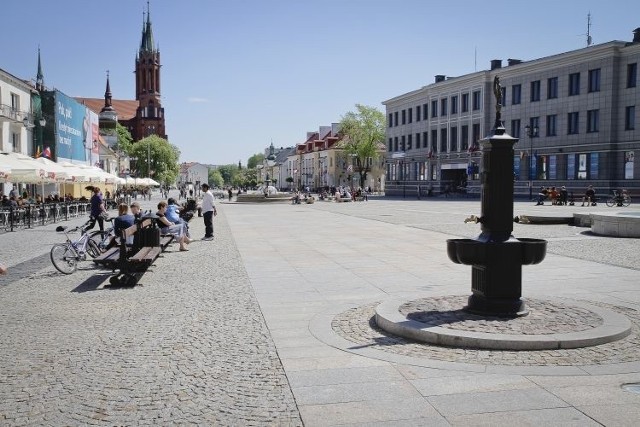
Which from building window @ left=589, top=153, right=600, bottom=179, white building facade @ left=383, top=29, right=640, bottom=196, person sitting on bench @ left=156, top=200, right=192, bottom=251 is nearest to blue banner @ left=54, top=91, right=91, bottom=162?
person sitting on bench @ left=156, top=200, right=192, bottom=251

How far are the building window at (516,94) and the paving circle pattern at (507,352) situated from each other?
53960mm

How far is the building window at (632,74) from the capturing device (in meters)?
46.8

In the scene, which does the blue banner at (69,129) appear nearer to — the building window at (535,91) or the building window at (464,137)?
the building window at (464,137)

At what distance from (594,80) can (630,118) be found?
458cm

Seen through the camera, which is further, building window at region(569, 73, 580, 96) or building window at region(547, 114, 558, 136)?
building window at region(547, 114, 558, 136)

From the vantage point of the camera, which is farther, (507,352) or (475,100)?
(475,100)

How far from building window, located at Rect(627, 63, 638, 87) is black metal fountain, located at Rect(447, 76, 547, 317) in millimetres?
46212

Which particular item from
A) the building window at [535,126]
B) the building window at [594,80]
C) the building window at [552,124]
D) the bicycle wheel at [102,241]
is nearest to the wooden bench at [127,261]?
the bicycle wheel at [102,241]

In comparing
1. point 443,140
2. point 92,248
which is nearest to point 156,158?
point 443,140

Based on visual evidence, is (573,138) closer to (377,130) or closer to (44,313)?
(377,130)

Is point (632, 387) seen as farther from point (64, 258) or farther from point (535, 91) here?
point (535, 91)

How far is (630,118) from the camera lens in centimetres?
4744

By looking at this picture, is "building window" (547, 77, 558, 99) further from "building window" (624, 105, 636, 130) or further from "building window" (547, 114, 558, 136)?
"building window" (624, 105, 636, 130)

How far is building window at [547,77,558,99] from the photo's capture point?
175ft
